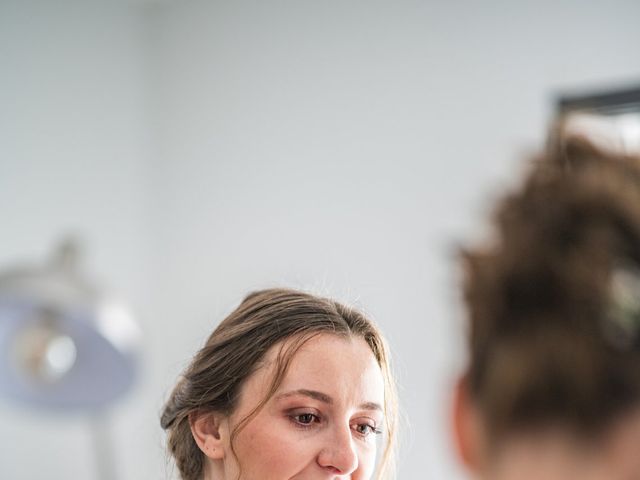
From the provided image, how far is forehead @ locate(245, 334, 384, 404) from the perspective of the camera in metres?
1.41

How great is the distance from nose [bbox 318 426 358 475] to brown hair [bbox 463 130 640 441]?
2.76ft

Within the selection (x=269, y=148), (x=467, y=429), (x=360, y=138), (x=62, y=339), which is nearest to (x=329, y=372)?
(x=467, y=429)

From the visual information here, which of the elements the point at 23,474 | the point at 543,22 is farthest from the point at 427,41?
the point at 23,474

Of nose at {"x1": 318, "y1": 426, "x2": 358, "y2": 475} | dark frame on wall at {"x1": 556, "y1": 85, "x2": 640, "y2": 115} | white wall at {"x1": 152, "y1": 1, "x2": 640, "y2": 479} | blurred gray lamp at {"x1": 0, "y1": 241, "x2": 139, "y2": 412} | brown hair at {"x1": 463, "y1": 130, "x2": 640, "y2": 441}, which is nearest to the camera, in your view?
brown hair at {"x1": 463, "y1": 130, "x2": 640, "y2": 441}

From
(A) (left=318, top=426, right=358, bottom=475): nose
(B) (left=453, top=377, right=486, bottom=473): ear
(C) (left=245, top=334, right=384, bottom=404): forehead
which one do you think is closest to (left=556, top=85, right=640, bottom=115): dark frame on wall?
(C) (left=245, top=334, right=384, bottom=404): forehead

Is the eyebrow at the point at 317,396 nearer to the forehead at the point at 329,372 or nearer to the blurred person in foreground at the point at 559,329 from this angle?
the forehead at the point at 329,372

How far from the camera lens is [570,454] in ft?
1.67

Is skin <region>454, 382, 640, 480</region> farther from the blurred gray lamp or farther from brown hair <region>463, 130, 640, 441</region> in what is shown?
the blurred gray lamp

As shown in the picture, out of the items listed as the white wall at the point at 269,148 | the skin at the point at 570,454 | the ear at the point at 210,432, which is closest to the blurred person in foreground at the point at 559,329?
the skin at the point at 570,454

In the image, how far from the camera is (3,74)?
3137mm

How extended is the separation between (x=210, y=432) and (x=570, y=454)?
1.05 metres

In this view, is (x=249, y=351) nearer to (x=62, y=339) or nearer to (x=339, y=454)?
(x=339, y=454)

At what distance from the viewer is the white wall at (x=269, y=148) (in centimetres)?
289

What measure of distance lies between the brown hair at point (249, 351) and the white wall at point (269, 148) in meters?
1.27
